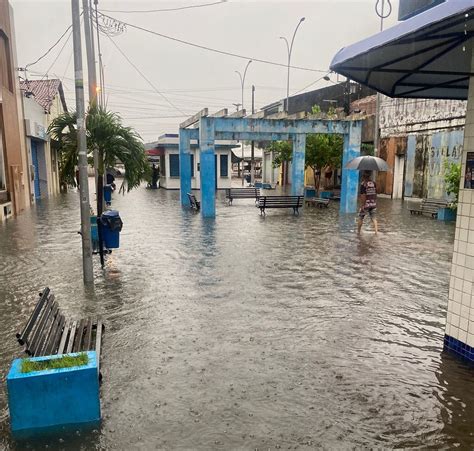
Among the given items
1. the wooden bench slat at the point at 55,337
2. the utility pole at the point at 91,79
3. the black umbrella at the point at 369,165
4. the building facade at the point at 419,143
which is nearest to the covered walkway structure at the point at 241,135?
the utility pole at the point at 91,79

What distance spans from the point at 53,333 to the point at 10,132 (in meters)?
15.3

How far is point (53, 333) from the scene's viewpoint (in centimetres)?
427

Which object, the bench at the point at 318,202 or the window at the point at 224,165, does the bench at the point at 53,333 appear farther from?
the window at the point at 224,165

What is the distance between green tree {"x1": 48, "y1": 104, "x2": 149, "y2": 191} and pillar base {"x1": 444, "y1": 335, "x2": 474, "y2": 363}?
25.6 feet

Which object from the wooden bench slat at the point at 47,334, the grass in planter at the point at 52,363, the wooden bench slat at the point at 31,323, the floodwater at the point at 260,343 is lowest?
the floodwater at the point at 260,343

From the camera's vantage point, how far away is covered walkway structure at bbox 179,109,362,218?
1538cm

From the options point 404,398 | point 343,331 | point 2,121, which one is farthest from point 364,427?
point 2,121

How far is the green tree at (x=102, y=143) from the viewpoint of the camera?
32.2ft

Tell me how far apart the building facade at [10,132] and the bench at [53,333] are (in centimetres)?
1157

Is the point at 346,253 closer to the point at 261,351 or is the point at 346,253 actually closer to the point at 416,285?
the point at 416,285

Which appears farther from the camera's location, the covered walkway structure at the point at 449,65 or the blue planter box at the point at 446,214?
the blue planter box at the point at 446,214

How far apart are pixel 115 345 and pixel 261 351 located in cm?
162

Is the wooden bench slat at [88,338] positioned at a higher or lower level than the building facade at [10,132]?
lower

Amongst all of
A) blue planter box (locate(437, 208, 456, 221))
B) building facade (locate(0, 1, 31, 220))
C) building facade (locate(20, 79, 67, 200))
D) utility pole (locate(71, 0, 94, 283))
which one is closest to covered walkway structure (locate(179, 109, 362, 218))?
blue planter box (locate(437, 208, 456, 221))
